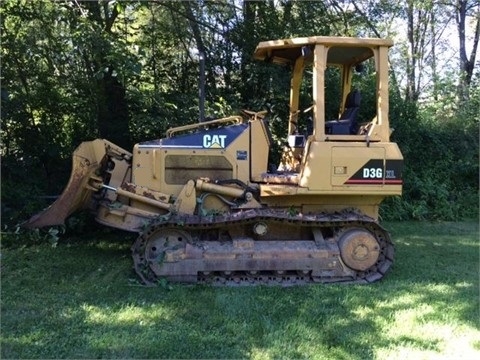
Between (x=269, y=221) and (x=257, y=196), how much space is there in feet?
1.63

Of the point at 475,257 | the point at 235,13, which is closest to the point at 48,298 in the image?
the point at 475,257

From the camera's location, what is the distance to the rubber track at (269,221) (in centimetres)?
580

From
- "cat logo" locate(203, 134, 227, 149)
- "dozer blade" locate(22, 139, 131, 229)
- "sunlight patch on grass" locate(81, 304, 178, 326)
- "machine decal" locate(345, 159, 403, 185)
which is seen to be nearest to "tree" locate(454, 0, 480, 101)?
"machine decal" locate(345, 159, 403, 185)

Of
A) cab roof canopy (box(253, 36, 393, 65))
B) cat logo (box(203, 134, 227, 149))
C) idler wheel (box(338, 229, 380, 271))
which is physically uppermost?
cab roof canopy (box(253, 36, 393, 65))

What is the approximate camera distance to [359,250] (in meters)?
5.95

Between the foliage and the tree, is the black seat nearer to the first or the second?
the foliage

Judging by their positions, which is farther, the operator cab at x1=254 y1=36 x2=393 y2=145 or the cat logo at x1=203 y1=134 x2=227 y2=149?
the cat logo at x1=203 y1=134 x2=227 y2=149

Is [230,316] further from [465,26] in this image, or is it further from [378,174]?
[465,26]

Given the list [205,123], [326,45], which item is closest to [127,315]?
[205,123]

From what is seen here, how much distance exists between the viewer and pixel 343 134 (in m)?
6.26

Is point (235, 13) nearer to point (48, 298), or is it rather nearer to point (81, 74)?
point (81, 74)

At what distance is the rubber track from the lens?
5.80 metres

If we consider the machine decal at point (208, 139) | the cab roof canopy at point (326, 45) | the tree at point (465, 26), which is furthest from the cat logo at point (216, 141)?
the tree at point (465, 26)

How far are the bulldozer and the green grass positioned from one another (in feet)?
1.02
